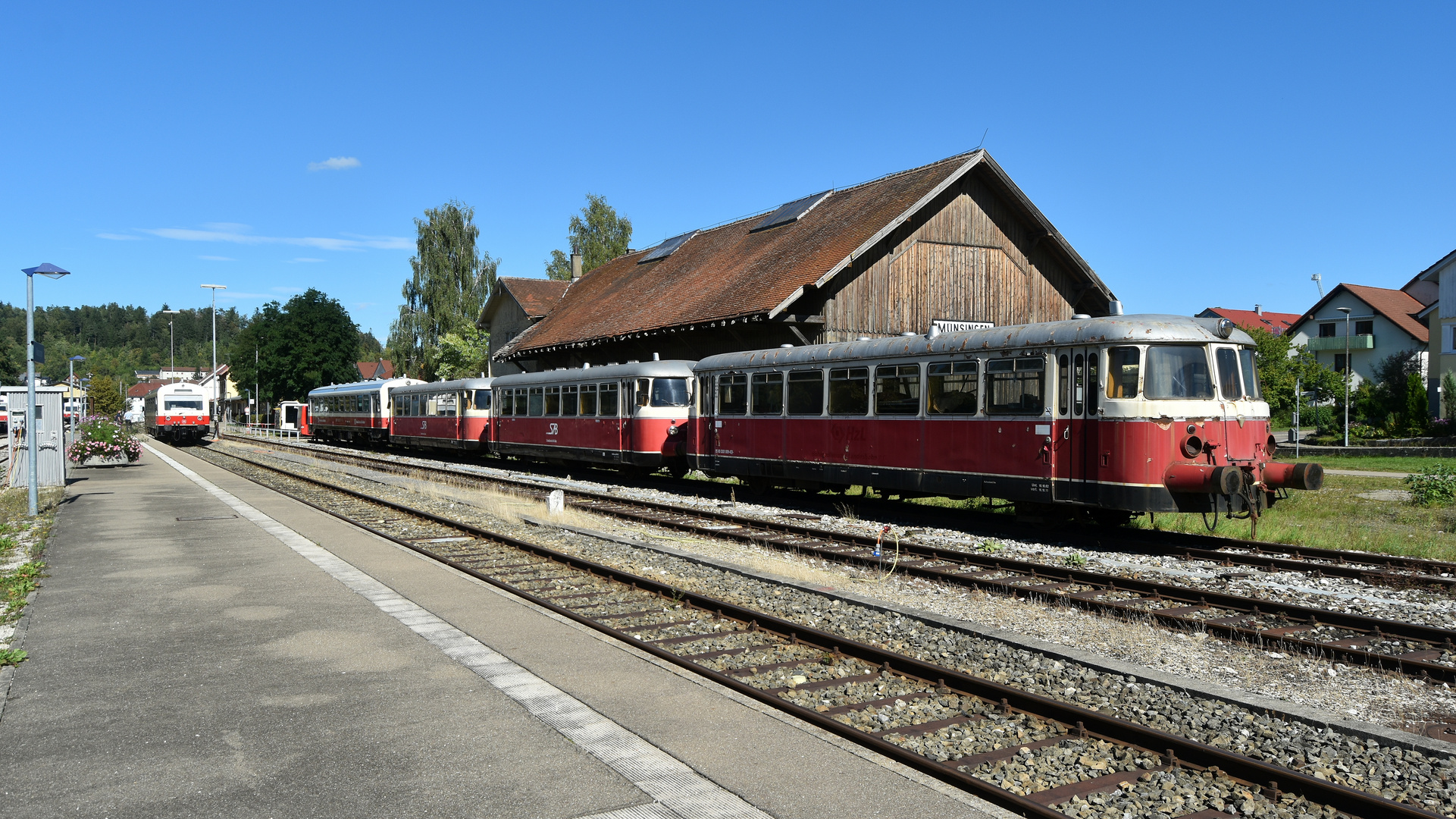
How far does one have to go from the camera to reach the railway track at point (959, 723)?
475 centimetres

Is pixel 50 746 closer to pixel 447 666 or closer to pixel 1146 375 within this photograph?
pixel 447 666

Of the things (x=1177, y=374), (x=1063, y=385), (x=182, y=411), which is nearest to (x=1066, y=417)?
(x=1063, y=385)

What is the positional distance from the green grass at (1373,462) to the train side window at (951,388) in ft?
47.3

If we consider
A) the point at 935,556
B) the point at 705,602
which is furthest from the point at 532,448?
the point at 705,602

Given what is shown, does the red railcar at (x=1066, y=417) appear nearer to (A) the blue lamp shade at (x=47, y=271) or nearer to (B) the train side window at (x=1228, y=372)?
(B) the train side window at (x=1228, y=372)

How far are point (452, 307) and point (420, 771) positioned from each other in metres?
61.3

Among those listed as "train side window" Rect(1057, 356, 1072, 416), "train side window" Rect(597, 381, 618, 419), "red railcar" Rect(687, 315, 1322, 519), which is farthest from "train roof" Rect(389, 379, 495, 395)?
"train side window" Rect(1057, 356, 1072, 416)

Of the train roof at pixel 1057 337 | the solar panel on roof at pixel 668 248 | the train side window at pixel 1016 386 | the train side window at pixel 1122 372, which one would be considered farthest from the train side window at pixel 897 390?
the solar panel on roof at pixel 668 248

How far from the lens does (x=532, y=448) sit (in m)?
29.4

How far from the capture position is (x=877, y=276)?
2748 cm

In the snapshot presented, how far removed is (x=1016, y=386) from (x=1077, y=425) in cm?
115

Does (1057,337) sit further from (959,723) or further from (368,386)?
(368,386)

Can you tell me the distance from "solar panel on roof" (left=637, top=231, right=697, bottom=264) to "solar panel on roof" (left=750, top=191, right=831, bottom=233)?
6624 mm

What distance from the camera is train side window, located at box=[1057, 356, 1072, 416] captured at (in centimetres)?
1313
